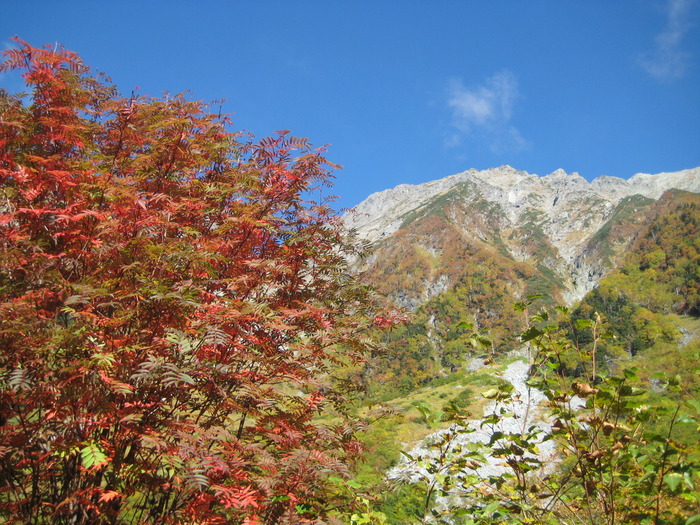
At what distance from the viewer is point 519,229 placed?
141500 mm

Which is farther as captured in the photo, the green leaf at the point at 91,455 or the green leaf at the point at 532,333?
the green leaf at the point at 91,455

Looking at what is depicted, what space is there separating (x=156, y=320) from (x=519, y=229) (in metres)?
153

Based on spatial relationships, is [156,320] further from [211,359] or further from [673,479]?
[673,479]

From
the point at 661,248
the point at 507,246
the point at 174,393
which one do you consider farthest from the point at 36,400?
the point at 507,246

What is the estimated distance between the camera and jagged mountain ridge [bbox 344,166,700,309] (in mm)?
99750

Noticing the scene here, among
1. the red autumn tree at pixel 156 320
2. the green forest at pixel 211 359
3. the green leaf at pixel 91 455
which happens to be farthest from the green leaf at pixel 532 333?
the green leaf at pixel 91 455

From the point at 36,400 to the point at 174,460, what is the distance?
97cm

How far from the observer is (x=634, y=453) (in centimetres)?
162

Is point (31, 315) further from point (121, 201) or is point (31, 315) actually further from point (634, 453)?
point (634, 453)

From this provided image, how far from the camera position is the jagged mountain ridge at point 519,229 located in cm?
9975

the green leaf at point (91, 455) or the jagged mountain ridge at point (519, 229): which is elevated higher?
the jagged mountain ridge at point (519, 229)

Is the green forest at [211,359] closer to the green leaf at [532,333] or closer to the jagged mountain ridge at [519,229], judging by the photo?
the green leaf at [532,333]

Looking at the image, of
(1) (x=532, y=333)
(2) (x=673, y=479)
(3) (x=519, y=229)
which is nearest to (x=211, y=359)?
(1) (x=532, y=333)

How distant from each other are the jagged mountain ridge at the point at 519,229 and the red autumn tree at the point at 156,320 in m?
70.8
